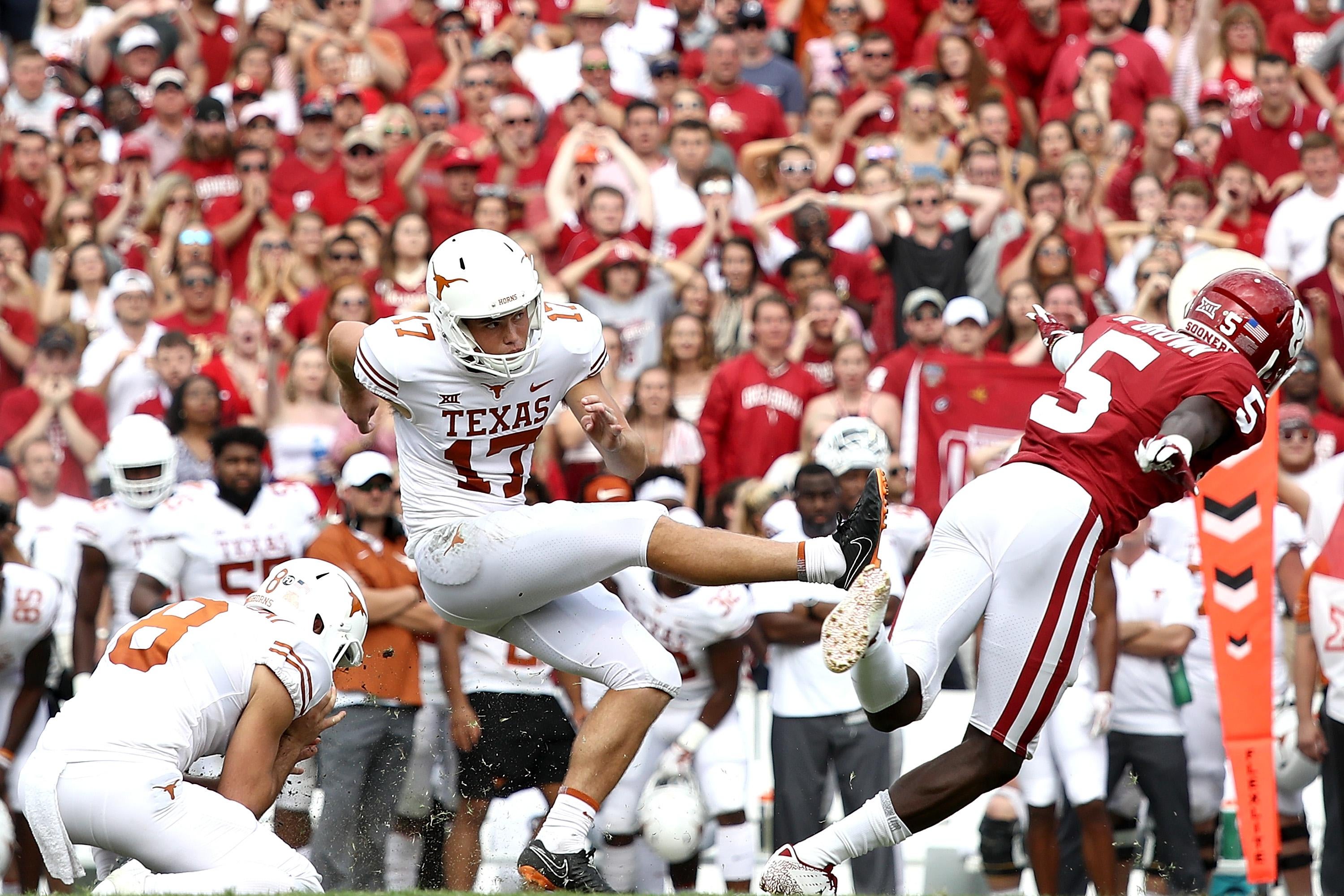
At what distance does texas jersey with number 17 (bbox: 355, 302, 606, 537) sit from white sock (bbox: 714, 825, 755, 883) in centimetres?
282

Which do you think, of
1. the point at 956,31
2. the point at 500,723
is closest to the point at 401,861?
the point at 500,723

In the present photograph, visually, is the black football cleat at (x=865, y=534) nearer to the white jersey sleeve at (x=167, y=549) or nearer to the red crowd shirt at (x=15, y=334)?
the white jersey sleeve at (x=167, y=549)

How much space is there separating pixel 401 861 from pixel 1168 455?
422cm

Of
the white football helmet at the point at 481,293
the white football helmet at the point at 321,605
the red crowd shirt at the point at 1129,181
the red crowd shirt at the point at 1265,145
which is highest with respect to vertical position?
the red crowd shirt at the point at 1265,145

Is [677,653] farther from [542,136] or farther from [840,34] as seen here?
[840,34]

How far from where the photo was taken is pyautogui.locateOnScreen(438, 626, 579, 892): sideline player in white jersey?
27.0 ft

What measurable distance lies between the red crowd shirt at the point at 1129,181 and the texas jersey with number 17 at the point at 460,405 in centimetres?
704

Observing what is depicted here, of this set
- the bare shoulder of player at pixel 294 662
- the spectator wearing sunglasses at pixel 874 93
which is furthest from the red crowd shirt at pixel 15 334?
the bare shoulder of player at pixel 294 662

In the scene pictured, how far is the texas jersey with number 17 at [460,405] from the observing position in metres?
5.89

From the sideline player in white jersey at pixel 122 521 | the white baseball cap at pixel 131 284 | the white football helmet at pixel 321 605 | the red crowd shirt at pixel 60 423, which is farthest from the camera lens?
the white baseball cap at pixel 131 284

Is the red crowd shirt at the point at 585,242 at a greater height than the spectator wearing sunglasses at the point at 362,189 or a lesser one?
lesser

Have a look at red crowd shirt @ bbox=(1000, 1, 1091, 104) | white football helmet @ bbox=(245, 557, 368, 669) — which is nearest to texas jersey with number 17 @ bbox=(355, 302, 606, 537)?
white football helmet @ bbox=(245, 557, 368, 669)

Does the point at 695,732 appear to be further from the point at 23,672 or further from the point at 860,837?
the point at 23,672

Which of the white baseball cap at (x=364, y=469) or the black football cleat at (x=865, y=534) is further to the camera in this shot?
the white baseball cap at (x=364, y=469)
